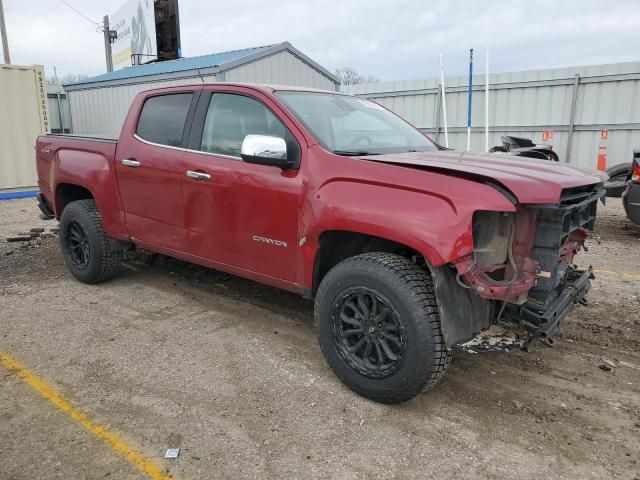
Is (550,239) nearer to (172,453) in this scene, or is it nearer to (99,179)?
(172,453)

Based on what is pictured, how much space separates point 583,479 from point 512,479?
33 cm

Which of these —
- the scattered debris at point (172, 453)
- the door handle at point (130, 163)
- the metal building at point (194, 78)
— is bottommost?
the scattered debris at point (172, 453)

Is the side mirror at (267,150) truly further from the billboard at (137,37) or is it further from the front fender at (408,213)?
the billboard at (137,37)

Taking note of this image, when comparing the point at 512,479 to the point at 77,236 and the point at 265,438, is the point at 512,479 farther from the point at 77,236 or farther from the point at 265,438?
the point at 77,236

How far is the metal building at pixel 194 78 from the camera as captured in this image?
1197 cm

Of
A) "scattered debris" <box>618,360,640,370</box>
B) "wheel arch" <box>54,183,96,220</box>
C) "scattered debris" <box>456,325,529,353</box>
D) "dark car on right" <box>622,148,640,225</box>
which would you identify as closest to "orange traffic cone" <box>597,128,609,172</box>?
"dark car on right" <box>622,148,640,225</box>

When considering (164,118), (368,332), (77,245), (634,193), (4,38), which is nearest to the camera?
(368,332)

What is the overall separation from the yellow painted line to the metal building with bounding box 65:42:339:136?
26.7 feet

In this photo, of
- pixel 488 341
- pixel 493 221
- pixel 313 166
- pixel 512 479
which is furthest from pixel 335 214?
pixel 512 479

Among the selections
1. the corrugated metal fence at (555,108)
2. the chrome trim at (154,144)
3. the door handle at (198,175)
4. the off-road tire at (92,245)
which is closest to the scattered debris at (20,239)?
the off-road tire at (92,245)

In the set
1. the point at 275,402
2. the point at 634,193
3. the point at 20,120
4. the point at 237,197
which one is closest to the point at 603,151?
the point at 634,193

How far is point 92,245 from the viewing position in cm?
498

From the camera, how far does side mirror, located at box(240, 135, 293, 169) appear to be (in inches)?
128

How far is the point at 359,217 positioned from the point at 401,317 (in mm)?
613
